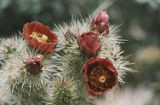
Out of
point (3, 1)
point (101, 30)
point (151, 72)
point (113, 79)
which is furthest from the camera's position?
point (151, 72)

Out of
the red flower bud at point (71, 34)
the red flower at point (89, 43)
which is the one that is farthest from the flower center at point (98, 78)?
the red flower bud at point (71, 34)

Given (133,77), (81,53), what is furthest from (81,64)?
(133,77)

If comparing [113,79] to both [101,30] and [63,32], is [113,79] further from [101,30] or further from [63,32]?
[63,32]

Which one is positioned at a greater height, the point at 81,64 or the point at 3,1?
the point at 3,1

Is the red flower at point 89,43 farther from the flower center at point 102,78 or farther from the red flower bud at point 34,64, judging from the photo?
the red flower bud at point 34,64

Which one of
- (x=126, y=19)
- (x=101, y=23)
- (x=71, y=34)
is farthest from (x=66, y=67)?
(x=126, y=19)

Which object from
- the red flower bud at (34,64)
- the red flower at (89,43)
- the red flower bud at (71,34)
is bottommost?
the red flower bud at (34,64)
